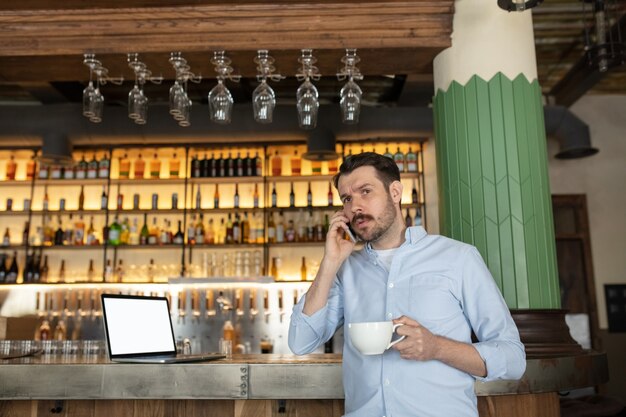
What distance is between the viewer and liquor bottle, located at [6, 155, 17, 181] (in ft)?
18.3

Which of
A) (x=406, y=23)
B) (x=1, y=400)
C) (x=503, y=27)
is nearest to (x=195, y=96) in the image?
(x=406, y=23)

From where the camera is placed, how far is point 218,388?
206 cm

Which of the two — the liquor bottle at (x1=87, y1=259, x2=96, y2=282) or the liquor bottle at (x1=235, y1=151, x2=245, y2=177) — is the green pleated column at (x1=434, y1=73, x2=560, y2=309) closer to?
the liquor bottle at (x1=235, y1=151, x2=245, y2=177)

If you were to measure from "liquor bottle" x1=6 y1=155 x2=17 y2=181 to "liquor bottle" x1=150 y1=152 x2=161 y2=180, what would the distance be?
133 cm

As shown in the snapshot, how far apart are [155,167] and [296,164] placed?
53.2 inches

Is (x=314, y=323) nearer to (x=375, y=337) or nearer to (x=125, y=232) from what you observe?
(x=375, y=337)

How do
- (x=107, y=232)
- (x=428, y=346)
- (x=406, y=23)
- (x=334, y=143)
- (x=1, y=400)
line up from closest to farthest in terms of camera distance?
(x=428, y=346)
(x=1, y=400)
(x=406, y=23)
(x=334, y=143)
(x=107, y=232)

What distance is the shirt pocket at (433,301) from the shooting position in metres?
1.42

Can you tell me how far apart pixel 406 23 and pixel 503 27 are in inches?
19.4

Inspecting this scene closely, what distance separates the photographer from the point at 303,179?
17.9 ft

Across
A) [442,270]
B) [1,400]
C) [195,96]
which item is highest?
[195,96]

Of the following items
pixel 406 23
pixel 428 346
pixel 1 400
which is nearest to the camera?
pixel 428 346

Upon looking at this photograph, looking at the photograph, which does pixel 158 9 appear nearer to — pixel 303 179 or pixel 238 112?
pixel 238 112

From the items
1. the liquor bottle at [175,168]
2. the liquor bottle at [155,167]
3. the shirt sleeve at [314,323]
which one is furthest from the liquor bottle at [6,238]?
the shirt sleeve at [314,323]
